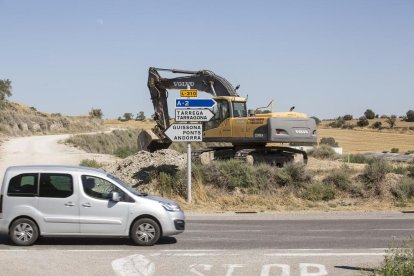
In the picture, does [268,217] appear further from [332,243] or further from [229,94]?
[229,94]

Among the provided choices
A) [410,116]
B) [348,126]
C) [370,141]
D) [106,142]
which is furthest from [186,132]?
[410,116]

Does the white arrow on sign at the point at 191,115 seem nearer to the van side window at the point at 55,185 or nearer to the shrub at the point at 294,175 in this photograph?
the shrub at the point at 294,175

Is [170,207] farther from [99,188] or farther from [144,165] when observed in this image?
[144,165]

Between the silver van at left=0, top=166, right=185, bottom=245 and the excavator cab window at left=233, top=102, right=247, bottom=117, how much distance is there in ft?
43.3

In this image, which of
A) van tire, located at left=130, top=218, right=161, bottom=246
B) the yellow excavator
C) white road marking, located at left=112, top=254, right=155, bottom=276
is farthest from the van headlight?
the yellow excavator

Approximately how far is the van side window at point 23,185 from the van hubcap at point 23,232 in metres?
0.65

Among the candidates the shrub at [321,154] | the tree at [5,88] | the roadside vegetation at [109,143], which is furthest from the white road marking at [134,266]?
the tree at [5,88]

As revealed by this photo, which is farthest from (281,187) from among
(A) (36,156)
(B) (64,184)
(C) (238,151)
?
(A) (36,156)

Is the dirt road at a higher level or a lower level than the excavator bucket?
lower

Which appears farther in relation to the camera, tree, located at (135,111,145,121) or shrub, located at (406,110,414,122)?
tree, located at (135,111,145,121)

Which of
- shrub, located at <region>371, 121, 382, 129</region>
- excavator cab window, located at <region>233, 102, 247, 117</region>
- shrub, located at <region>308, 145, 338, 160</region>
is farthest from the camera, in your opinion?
shrub, located at <region>371, 121, 382, 129</region>

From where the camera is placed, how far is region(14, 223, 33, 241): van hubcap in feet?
43.4

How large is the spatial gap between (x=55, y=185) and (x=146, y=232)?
2194 millimetres

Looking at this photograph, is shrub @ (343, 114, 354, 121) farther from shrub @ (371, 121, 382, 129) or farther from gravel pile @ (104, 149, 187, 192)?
gravel pile @ (104, 149, 187, 192)
